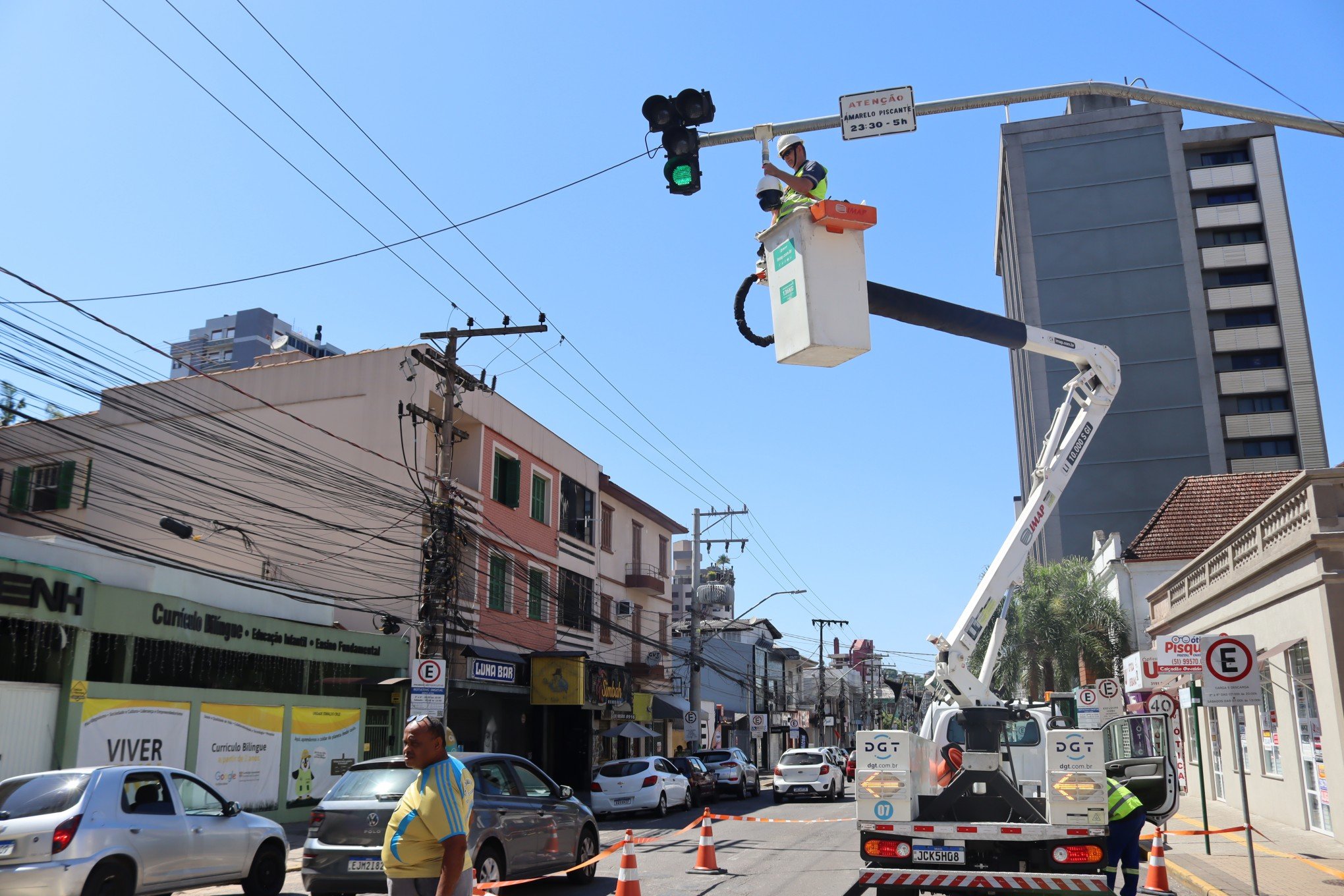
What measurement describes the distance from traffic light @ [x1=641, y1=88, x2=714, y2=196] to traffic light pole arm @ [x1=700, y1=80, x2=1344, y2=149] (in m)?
0.16

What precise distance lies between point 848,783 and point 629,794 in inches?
512

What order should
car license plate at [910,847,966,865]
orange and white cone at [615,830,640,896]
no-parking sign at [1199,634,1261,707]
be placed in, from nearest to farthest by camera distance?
car license plate at [910,847,966,865] → orange and white cone at [615,830,640,896] → no-parking sign at [1199,634,1261,707]

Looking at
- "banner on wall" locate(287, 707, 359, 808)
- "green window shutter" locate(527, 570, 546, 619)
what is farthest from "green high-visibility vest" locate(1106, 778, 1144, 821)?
"green window shutter" locate(527, 570, 546, 619)

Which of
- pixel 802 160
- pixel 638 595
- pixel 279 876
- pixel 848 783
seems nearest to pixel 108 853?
pixel 279 876

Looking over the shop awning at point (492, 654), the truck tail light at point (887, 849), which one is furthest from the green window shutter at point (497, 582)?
the truck tail light at point (887, 849)

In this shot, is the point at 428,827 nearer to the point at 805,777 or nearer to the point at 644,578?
the point at 805,777

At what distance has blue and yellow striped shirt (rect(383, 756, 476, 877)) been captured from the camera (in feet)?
18.1

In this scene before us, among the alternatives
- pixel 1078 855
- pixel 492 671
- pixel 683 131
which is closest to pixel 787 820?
pixel 492 671

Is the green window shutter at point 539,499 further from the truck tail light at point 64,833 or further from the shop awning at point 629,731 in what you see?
the truck tail light at point 64,833

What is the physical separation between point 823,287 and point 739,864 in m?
9.62

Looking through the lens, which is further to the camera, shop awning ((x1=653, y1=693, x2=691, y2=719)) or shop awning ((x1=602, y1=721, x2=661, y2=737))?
shop awning ((x1=653, y1=693, x2=691, y2=719))

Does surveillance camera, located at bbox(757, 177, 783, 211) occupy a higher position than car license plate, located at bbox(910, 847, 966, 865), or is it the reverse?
surveillance camera, located at bbox(757, 177, 783, 211)

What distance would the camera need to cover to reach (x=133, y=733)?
57.9ft

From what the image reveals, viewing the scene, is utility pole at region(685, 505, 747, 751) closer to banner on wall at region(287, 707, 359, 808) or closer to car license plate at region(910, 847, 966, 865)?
banner on wall at region(287, 707, 359, 808)
